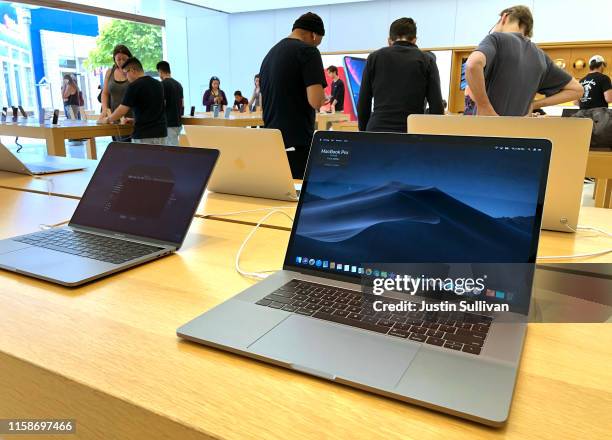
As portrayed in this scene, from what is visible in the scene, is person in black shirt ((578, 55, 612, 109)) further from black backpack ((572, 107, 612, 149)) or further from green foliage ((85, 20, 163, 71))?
green foliage ((85, 20, 163, 71))

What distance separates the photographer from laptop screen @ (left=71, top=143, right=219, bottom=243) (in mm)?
962

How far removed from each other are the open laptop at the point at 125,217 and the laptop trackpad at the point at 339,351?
Answer: 398 millimetres

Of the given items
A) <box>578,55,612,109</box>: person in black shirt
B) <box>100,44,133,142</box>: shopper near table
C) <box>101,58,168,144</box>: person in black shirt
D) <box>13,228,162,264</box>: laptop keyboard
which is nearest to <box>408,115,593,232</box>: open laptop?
<box>13,228,162,264</box>: laptop keyboard

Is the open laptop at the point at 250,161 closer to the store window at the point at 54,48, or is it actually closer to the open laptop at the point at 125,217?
the open laptop at the point at 125,217

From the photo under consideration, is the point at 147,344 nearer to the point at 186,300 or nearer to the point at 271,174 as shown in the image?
the point at 186,300

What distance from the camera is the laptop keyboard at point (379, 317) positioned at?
1.87 feet

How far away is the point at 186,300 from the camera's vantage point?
2.41 ft

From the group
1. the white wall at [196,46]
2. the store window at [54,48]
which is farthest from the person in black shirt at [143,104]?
the white wall at [196,46]

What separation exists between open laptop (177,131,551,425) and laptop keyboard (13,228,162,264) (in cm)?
31

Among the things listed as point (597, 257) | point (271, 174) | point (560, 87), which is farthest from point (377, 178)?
point (560, 87)

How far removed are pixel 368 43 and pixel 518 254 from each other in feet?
27.6

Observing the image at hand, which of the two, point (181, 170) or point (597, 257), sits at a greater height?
point (181, 170)

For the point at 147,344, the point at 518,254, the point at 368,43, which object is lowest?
the point at 147,344

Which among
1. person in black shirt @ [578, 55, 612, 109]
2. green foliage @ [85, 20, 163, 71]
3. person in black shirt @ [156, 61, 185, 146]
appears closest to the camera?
person in black shirt @ [156, 61, 185, 146]
